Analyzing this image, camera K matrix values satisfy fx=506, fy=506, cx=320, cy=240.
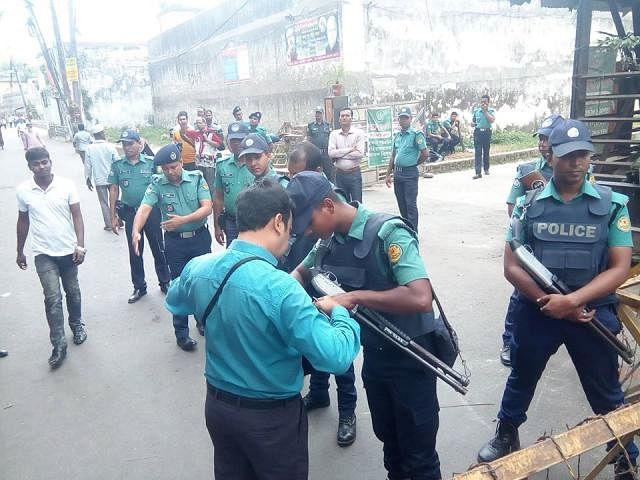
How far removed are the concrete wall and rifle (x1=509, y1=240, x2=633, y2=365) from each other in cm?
1108

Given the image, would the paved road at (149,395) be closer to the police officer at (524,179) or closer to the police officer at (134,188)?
the police officer at (524,179)

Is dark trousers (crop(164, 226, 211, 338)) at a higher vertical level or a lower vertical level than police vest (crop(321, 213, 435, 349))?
lower

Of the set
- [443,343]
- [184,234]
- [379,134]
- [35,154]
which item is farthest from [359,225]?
[379,134]

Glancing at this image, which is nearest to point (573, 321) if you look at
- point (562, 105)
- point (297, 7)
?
point (297, 7)

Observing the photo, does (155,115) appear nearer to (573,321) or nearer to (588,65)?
(588,65)

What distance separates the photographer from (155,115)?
86.3ft

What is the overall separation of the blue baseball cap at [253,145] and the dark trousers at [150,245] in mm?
1647

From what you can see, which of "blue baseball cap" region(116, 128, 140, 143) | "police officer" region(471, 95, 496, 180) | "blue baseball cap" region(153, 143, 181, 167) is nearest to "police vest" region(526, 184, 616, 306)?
"blue baseball cap" region(153, 143, 181, 167)

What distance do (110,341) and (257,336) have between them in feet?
11.0

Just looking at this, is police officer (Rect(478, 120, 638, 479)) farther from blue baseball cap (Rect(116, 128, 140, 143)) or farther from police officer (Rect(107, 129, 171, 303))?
blue baseball cap (Rect(116, 128, 140, 143))

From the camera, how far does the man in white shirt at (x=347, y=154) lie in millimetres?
6996

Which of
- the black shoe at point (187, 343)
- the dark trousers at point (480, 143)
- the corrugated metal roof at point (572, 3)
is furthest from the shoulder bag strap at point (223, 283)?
the dark trousers at point (480, 143)

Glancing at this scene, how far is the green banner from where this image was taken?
1077 centimetres

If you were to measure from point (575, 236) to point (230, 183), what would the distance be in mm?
2934
